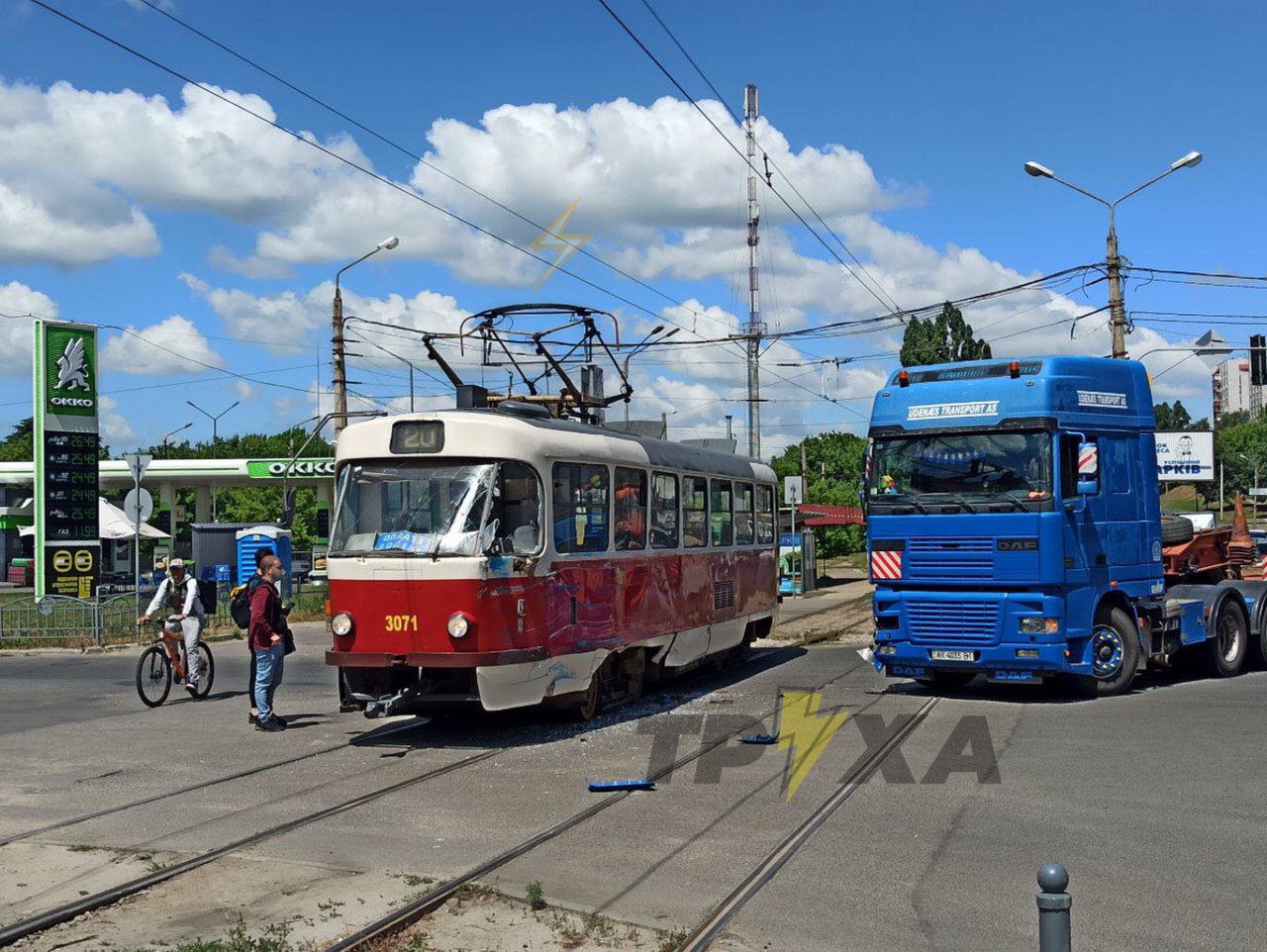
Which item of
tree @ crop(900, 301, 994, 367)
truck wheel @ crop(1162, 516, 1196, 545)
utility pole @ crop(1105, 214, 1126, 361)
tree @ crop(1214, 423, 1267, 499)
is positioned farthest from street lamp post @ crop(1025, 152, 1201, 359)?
tree @ crop(1214, 423, 1267, 499)

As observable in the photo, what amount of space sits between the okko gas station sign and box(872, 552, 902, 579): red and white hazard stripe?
20586mm

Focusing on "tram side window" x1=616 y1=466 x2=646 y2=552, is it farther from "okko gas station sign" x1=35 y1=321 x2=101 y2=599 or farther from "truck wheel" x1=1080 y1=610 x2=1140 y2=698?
"okko gas station sign" x1=35 y1=321 x2=101 y2=599

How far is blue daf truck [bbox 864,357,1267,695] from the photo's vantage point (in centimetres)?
1359

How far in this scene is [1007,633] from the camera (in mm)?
13734

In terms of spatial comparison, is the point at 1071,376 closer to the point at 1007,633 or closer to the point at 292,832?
the point at 1007,633

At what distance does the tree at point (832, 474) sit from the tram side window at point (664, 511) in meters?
16.9

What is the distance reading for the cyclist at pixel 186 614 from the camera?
15.4 metres

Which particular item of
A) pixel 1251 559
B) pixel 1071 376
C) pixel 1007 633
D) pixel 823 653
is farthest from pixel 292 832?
pixel 1251 559

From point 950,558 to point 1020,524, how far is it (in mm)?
837

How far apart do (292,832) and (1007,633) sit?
26.5 ft

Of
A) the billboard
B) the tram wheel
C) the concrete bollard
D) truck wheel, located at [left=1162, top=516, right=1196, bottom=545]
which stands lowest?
the tram wheel

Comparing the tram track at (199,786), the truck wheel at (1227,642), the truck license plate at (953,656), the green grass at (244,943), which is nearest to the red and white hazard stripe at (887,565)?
the truck license plate at (953,656)

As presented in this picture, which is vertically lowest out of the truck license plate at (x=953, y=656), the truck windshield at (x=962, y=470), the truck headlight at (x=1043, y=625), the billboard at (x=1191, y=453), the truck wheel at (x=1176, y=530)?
the truck license plate at (x=953, y=656)

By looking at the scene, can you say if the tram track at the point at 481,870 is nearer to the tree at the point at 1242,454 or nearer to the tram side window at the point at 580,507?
the tram side window at the point at 580,507
